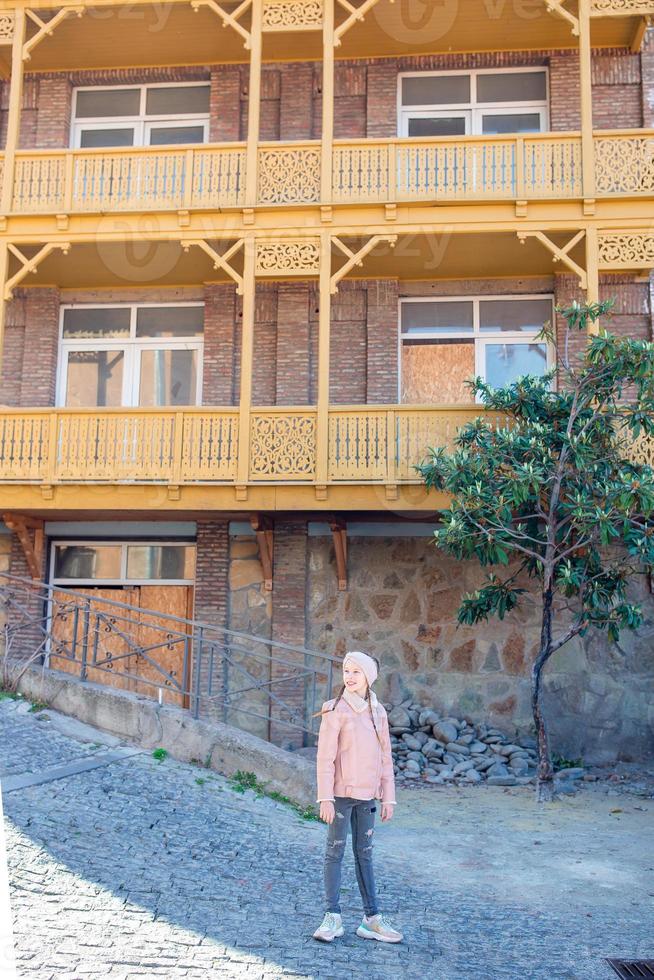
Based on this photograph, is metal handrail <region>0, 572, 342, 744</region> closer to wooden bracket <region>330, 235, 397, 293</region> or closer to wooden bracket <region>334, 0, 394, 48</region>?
wooden bracket <region>330, 235, 397, 293</region>

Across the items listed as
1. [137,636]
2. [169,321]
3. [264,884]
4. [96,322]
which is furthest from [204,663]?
[264,884]

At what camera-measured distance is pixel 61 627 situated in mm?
13469

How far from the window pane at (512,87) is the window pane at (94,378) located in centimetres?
681

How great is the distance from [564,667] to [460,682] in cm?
138

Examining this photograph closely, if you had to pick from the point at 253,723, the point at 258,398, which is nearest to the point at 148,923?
the point at 253,723

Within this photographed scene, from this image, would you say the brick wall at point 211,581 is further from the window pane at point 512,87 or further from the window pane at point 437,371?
the window pane at point 512,87

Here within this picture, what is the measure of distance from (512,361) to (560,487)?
147 inches

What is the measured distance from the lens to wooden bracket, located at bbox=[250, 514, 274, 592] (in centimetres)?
1237

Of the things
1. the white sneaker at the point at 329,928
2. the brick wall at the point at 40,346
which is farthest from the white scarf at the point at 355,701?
the brick wall at the point at 40,346

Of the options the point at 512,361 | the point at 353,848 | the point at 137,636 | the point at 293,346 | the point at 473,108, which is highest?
the point at 473,108

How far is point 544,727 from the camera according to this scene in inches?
399

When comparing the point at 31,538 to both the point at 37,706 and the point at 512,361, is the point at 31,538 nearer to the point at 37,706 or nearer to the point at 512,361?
the point at 37,706

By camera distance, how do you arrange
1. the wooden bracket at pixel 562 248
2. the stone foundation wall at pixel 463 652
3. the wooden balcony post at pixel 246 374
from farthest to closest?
1. the stone foundation wall at pixel 463 652
2. the wooden bracket at pixel 562 248
3. the wooden balcony post at pixel 246 374

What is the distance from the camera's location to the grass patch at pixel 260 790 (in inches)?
325
